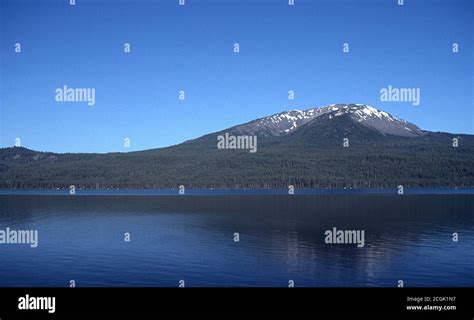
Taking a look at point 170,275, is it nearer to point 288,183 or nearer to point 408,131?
point 288,183

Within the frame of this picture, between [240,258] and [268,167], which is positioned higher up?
[268,167]

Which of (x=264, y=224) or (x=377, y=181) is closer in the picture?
(x=264, y=224)

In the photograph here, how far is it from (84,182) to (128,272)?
46734 millimetres

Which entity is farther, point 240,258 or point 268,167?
point 268,167

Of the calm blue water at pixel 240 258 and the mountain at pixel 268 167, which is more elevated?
the mountain at pixel 268 167

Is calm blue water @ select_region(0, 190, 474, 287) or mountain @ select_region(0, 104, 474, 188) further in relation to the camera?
mountain @ select_region(0, 104, 474, 188)

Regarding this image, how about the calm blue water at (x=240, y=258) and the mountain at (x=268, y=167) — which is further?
the mountain at (x=268, y=167)

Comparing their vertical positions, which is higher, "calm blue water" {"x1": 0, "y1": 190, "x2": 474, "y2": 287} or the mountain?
the mountain

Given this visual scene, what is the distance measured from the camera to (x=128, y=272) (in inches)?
399

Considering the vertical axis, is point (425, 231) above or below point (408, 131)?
below
